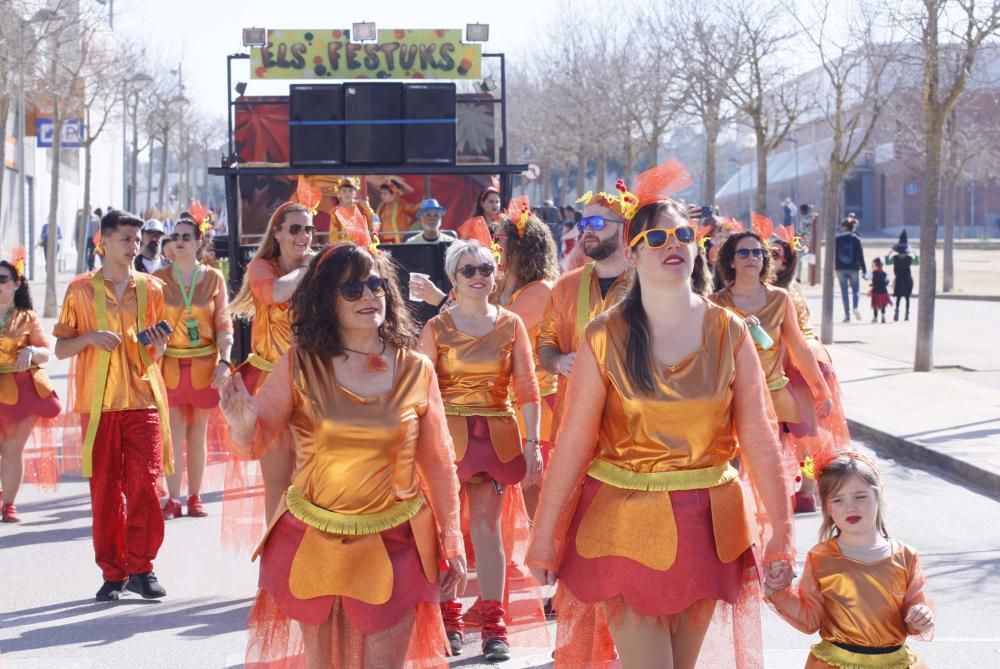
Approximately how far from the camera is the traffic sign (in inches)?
1249

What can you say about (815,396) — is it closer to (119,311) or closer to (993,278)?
(119,311)

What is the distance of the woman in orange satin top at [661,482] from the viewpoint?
4.20 metres

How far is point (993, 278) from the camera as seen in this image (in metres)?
40.6

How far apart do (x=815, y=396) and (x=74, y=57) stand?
2527 centimetres

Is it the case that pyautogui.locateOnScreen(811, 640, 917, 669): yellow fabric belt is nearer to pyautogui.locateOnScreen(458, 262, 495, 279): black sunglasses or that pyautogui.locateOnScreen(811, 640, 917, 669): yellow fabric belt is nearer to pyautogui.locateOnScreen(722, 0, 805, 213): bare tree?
pyautogui.locateOnScreen(458, 262, 495, 279): black sunglasses

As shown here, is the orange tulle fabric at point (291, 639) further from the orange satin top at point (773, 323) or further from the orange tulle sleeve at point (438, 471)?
the orange satin top at point (773, 323)

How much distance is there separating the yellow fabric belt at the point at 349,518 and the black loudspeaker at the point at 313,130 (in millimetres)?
9065

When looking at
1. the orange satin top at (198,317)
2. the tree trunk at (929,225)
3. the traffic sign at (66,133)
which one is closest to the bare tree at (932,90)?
the tree trunk at (929,225)

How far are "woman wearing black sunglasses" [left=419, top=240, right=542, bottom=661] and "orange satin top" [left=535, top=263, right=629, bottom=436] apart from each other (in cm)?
27

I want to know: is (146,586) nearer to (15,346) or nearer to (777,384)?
(15,346)

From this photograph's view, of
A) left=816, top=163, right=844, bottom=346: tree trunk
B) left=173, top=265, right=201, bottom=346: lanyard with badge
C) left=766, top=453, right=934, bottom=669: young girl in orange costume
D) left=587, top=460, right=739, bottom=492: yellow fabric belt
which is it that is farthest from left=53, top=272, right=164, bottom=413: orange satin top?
left=816, top=163, right=844, bottom=346: tree trunk

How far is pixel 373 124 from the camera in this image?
13195mm

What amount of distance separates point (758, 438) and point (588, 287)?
2510 millimetres

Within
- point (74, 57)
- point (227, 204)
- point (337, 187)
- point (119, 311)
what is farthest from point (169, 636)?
point (74, 57)
